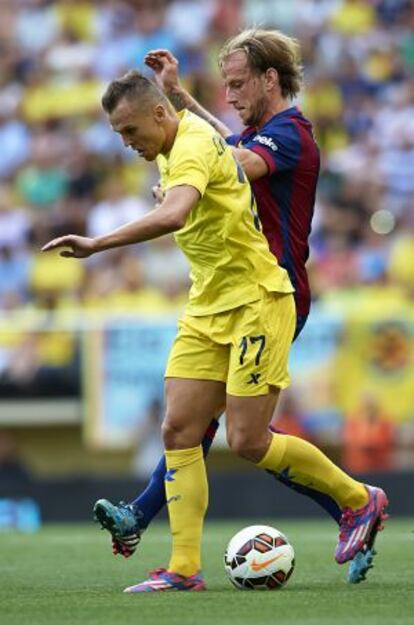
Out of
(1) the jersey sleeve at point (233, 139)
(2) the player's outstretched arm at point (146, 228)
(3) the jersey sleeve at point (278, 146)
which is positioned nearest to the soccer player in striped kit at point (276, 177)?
(3) the jersey sleeve at point (278, 146)

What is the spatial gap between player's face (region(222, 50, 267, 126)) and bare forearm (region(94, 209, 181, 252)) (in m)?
1.16

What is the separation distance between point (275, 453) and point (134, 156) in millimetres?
10378

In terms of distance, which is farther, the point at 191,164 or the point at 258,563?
the point at 258,563

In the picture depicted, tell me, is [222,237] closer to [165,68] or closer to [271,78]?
[271,78]

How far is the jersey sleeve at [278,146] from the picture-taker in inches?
266

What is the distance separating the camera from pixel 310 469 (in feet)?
22.5

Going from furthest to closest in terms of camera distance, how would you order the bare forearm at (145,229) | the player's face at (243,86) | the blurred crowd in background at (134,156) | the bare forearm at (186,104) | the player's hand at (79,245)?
1. the blurred crowd in background at (134,156)
2. the bare forearm at (186,104)
3. the player's face at (243,86)
4. the bare forearm at (145,229)
5. the player's hand at (79,245)

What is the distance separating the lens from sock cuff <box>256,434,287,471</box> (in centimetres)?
672

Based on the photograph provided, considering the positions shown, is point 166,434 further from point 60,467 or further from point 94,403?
point 60,467

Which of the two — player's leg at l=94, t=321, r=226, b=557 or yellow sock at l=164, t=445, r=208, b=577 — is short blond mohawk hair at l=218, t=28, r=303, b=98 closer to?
player's leg at l=94, t=321, r=226, b=557

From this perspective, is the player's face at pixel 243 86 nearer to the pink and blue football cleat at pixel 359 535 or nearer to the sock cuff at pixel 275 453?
the sock cuff at pixel 275 453

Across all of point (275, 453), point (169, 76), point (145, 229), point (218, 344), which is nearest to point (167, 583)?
point (275, 453)

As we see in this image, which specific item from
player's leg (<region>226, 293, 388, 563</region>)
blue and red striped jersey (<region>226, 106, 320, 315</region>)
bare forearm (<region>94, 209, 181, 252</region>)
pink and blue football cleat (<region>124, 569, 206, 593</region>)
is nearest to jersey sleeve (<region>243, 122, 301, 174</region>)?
blue and red striped jersey (<region>226, 106, 320, 315</region>)

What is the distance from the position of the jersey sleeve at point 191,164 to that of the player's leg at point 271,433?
67cm
